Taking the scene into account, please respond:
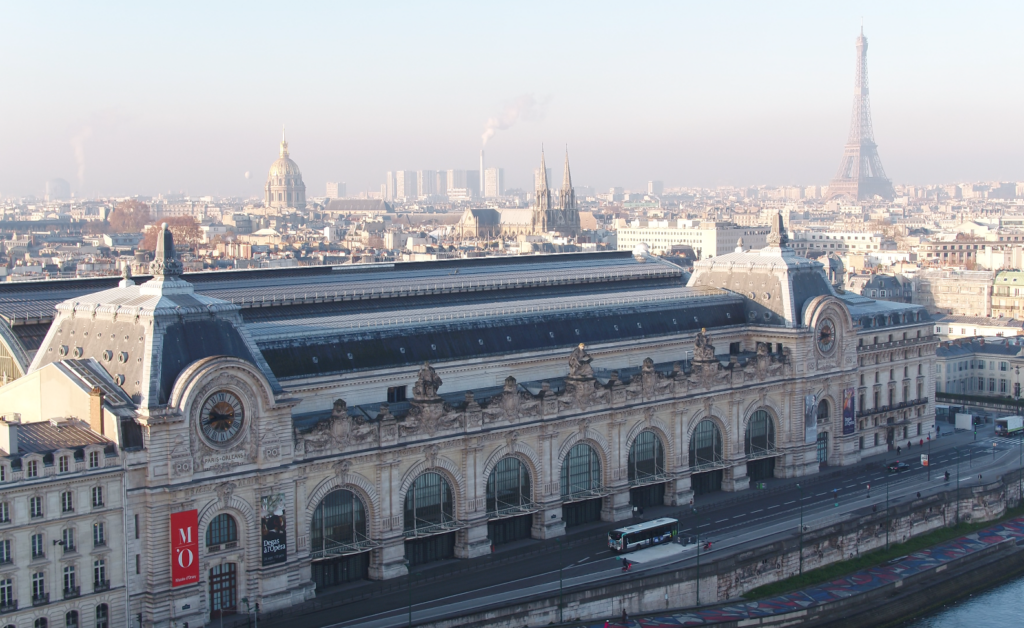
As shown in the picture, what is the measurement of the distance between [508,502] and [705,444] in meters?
21.5

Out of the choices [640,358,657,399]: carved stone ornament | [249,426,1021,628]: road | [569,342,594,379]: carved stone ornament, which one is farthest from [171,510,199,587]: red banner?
[640,358,657,399]: carved stone ornament

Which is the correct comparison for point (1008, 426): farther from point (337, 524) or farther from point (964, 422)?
point (337, 524)

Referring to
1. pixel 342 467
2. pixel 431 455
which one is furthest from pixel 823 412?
pixel 342 467

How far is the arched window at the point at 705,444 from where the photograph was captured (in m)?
107

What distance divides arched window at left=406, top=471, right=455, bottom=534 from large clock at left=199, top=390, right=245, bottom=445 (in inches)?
586

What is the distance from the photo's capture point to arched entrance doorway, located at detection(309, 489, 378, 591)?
3282 inches

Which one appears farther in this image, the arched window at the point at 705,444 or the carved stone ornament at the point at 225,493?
the arched window at the point at 705,444

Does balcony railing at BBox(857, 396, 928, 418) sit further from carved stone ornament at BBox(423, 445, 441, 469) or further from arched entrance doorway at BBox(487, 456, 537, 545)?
carved stone ornament at BBox(423, 445, 441, 469)

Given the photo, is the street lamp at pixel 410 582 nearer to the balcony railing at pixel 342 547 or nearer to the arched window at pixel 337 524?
the balcony railing at pixel 342 547

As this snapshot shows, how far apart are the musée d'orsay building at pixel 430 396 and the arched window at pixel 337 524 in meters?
0.15

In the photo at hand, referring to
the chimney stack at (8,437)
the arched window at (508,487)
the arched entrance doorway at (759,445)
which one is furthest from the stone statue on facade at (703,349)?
the chimney stack at (8,437)

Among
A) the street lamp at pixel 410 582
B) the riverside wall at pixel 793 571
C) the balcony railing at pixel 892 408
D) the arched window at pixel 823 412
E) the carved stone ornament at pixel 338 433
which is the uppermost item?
the carved stone ornament at pixel 338 433

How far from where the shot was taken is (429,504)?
89.2m

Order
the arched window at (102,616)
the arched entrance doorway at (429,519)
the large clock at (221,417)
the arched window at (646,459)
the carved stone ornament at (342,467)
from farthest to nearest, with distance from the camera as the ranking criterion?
the arched window at (646,459) < the arched entrance doorway at (429,519) < the carved stone ornament at (342,467) < the large clock at (221,417) < the arched window at (102,616)
